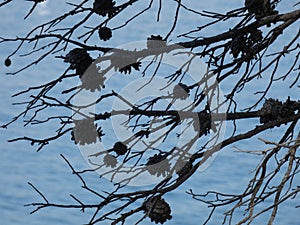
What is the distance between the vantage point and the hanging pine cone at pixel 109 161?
2.88 meters

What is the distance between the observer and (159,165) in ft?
9.13

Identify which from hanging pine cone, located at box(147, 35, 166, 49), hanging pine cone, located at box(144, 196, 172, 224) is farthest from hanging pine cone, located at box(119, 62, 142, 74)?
hanging pine cone, located at box(144, 196, 172, 224)

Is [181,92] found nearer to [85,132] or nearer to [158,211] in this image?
[85,132]

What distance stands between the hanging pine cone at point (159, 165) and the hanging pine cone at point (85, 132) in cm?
24

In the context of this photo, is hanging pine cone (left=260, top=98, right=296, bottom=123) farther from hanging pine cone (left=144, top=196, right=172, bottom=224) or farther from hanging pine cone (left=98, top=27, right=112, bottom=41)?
hanging pine cone (left=98, top=27, right=112, bottom=41)

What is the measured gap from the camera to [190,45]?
9.36 ft

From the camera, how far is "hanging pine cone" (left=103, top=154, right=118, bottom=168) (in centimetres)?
288

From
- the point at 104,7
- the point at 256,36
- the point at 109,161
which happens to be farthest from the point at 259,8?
the point at 109,161

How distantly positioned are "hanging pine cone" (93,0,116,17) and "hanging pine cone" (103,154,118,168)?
58 cm

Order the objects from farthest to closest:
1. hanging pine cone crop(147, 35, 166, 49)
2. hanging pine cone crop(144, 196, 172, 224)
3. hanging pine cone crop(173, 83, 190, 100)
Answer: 1. hanging pine cone crop(173, 83, 190, 100)
2. hanging pine cone crop(147, 35, 166, 49)
3. hanging pine cone crop(144, 196, 172, 224)

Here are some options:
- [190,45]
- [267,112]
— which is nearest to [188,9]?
[190,45]

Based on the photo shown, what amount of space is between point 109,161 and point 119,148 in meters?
0.07

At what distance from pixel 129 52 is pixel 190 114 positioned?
38 cm

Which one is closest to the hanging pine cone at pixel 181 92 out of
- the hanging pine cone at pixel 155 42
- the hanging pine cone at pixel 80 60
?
the hanging pine cone at pixel 155 42
